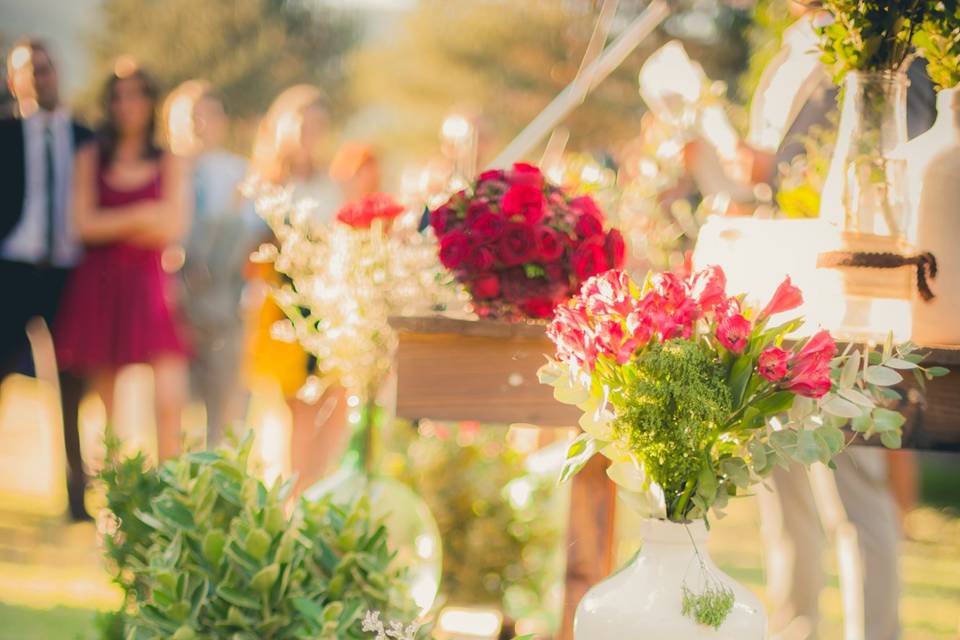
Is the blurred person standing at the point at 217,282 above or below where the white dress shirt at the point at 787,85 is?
Result: below

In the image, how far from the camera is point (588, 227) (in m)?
2.29

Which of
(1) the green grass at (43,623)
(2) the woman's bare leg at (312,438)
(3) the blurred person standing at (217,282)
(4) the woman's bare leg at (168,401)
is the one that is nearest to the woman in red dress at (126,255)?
(4) the woman's bare leg at (168,401)

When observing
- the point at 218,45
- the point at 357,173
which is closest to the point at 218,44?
the point at 218,45

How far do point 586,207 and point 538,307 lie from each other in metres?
0.23

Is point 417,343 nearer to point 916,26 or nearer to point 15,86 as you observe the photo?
point 916,26

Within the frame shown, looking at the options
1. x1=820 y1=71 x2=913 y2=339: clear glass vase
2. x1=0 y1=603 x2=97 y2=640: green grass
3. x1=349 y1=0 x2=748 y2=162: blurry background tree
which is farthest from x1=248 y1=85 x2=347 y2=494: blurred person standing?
x1=349 y1=0 x2=748 y2=162: blurry background tree

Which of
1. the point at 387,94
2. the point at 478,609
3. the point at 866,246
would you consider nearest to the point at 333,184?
the point at 478,609

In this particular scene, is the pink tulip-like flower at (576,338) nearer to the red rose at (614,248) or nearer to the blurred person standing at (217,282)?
the red rose at (614,248)

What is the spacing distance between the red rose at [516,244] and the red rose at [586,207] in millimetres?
135

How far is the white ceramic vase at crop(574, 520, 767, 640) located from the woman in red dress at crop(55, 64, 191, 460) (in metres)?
3.99

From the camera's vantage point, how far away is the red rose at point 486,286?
2.24 meters

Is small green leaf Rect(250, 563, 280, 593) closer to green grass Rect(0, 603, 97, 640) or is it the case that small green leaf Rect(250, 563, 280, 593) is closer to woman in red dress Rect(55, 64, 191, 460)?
green grass Rect(0, 603, 97, 640)

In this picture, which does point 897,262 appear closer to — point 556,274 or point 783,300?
point 783,300

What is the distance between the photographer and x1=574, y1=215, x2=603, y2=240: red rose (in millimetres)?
2285
